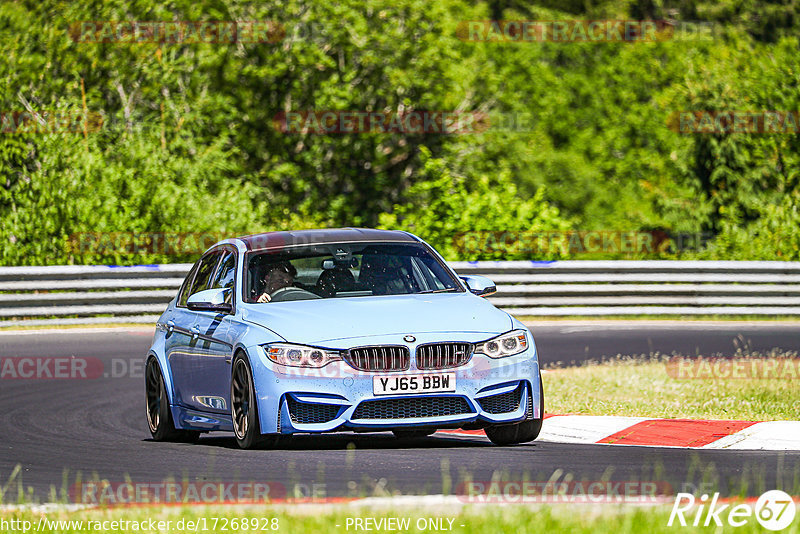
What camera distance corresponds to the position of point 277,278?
398 inches

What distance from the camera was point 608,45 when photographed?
196ft

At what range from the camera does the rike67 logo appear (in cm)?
602

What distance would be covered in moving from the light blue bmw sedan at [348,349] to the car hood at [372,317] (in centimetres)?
1

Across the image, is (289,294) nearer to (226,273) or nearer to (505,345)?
(226,273)

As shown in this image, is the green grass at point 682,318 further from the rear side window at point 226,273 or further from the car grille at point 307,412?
the car grille at point 307,412

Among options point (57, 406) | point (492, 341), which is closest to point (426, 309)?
point (492, 341)

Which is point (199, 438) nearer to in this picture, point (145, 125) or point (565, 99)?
point (145, 125)

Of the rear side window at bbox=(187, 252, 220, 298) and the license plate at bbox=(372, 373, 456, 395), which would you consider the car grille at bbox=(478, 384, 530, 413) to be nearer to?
the license plate at bbox=(372, 373, 456, 395)

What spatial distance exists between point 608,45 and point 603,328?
1585 inches

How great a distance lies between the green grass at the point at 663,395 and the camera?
1138 cm

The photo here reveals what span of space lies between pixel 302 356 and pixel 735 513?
341 cm

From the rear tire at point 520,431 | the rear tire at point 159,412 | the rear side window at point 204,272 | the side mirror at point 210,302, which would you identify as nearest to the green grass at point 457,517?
the rear tire at point 520,431

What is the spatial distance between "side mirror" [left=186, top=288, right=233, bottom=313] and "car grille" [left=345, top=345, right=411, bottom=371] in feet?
4.35

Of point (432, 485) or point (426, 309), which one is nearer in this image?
point (432, 485)
